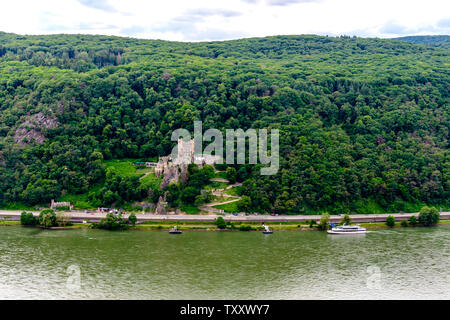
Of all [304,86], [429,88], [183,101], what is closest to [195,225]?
[183,101]

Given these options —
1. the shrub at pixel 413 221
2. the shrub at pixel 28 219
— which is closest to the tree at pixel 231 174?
the shrub at pixel 413 221

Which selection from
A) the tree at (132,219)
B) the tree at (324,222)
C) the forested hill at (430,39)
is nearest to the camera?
the tree at (132,219)

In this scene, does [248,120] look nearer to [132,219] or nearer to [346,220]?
[346,220]

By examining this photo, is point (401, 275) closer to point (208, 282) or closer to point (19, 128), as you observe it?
point (208, 282)

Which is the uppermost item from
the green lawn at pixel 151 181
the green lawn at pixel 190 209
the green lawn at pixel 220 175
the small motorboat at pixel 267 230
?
the green lawn at pixel 220 175

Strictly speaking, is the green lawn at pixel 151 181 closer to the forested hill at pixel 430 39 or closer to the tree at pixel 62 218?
the tree at pixel 62 218

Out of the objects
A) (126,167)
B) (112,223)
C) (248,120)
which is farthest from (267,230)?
(248,120)

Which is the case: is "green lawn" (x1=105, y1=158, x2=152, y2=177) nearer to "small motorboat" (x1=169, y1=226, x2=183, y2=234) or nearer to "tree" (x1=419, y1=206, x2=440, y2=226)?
"small motorboat" (x1=169, y1=226, x2=183, y2=234)
